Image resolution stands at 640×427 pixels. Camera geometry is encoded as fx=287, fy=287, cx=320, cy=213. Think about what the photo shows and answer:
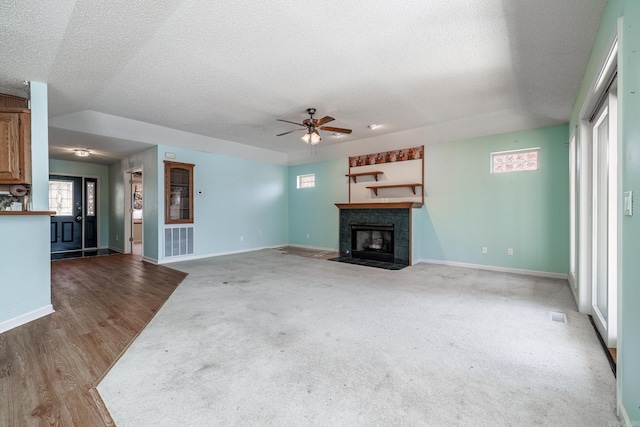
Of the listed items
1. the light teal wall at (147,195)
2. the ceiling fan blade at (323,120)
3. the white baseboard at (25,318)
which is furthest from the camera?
the light teal wall at (147,195)

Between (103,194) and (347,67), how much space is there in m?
8.12

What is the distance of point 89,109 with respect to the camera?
436cm

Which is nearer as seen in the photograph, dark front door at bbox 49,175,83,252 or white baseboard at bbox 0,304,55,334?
white baseboard at bbox 0,304,55,334

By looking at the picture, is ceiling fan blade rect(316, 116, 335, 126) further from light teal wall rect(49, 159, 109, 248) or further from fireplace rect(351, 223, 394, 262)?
light teal wall rect(49, 159, 109, 248)

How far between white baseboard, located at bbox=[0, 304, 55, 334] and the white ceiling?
2.34m

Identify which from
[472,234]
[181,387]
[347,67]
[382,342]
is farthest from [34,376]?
[472,234]

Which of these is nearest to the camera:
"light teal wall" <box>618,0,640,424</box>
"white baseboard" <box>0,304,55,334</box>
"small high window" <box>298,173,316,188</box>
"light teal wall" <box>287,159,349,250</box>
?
"light teal wall" <box>618,0,640,424</box>

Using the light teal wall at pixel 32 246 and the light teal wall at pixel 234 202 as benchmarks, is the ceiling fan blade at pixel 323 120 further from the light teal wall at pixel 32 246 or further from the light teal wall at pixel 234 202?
the light teal wall at pixel 234 202

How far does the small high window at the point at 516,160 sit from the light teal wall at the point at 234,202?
534 cm

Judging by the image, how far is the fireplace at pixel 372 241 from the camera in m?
6.01

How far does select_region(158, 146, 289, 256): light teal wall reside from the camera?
643 cm

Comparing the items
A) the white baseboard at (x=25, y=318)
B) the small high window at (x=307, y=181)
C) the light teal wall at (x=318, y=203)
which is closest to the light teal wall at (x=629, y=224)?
the white baseboard at (x=25, y=318)

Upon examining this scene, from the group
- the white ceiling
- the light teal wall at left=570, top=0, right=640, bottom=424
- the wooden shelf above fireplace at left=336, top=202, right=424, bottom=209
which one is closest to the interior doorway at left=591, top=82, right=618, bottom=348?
the white ceiling

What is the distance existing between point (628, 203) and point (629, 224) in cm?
10
